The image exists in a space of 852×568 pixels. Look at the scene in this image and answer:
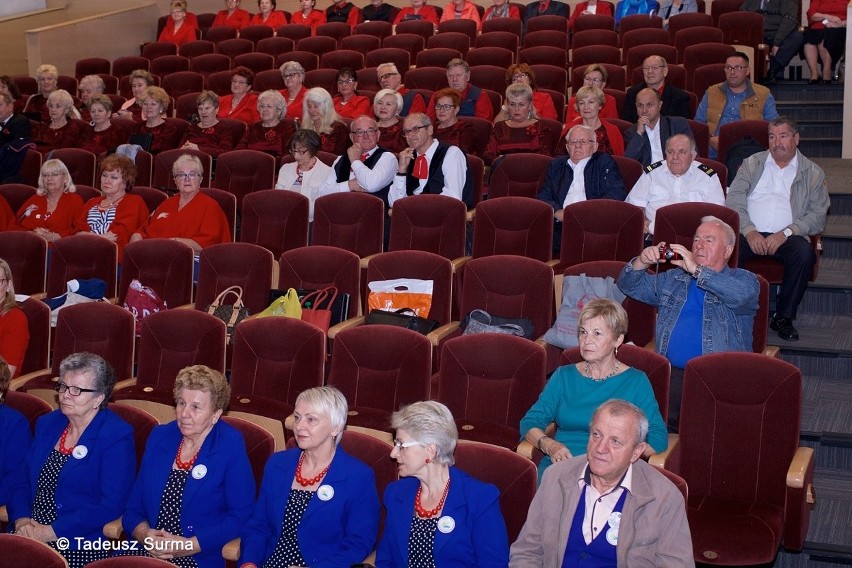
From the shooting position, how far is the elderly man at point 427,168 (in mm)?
5613

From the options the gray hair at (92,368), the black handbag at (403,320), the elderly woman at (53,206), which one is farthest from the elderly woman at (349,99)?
the gray hair at (92,368)

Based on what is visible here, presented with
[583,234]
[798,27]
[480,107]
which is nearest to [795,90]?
[798,27]

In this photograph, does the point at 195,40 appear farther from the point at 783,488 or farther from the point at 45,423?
the point at 783,488

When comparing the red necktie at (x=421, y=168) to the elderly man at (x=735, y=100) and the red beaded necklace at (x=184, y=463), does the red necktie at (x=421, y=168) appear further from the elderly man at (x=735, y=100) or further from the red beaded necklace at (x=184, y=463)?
the red beaded necklace at (x=184, y=463)

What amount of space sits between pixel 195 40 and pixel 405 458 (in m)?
7.59

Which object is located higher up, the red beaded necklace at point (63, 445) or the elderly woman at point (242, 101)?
the elderly woman at point (242, 101)

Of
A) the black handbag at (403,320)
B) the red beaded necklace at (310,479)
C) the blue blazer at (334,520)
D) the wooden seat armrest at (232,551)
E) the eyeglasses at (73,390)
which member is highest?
the eyeglasses at (73,390)

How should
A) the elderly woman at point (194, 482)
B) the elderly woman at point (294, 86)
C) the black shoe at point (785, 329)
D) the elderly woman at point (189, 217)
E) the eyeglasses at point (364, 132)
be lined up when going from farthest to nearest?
the elderly woman at point (294, 86)
the eyeglasses at point (364, 132)
the elderly woman at point (189, 217)
the black shoe at point (785, 329)
the elderly woman at point (194, 482)

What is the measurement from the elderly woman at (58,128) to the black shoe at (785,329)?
468 cm

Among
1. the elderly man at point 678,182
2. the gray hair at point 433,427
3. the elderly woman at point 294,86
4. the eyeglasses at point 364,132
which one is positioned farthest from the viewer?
the elderly woman at point 294,86

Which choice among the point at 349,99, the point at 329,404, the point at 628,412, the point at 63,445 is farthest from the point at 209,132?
the point at 628,412

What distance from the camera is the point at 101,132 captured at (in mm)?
7117

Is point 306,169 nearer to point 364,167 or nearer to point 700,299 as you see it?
point 364,167

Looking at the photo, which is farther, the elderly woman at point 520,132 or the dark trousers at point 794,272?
the elderly woman at point 520,132
